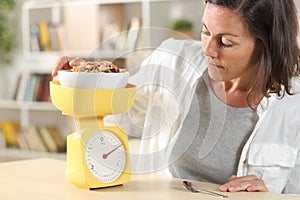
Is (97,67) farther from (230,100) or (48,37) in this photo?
(48,37)

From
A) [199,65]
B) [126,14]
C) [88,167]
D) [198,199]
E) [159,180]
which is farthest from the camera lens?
[126,14]

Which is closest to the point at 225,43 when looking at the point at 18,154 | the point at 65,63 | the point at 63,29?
the point at 65,63

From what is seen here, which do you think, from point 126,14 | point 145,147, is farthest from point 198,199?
point 126,14

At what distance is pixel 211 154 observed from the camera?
1.98 m

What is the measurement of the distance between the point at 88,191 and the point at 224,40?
21.6 inches

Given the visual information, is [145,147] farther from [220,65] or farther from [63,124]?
[63,124]

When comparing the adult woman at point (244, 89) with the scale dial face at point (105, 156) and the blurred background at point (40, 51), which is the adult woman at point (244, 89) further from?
the blurred background at point (40, 51)

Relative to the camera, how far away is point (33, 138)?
5.29m

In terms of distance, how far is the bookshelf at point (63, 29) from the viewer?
4.57 m

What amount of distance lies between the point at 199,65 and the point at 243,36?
201mm

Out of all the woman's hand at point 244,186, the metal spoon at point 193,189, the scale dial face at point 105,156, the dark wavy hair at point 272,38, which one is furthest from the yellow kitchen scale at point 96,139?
the dark wavy hair at point 272,38

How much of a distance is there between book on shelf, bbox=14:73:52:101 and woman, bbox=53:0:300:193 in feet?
10.8

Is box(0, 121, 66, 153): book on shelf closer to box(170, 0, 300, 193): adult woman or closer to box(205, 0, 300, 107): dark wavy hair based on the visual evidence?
box(170, 0, 300, 193): adult woman

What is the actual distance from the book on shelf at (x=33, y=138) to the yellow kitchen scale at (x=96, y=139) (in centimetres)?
355
